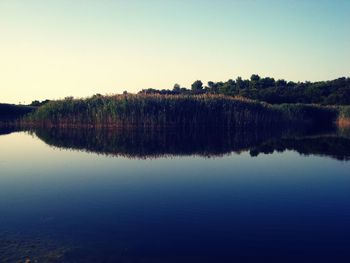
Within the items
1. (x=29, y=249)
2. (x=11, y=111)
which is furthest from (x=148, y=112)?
(x=29, y=249)

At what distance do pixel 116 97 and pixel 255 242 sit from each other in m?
35.5

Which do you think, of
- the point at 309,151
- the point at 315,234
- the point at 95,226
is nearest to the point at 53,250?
the point at 95,226

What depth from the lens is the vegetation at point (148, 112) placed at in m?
39.5

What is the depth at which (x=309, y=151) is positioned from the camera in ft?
78.4

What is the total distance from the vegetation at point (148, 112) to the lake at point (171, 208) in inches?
770

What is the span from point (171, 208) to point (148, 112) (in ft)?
97.7

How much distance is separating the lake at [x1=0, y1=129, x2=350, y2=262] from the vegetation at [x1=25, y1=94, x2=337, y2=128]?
64.2 ft

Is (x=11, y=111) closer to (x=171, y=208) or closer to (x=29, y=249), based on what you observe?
(x=171, y=208)

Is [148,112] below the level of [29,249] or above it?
above

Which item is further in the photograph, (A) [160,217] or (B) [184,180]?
(B) [184,180]

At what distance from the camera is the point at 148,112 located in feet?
130

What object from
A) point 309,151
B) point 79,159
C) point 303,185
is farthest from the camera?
point 309,151

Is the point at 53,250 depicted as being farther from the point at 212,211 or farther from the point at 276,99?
the point at 276,99

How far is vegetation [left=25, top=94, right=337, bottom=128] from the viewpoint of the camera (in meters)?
39.5
